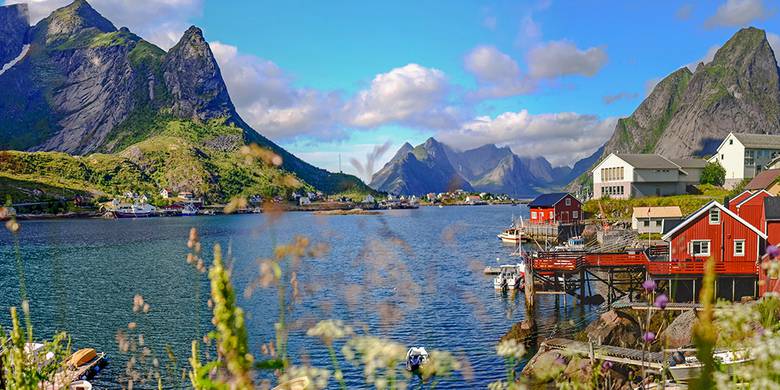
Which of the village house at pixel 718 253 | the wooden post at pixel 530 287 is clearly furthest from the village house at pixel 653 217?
the wooden post at pixel 530 287

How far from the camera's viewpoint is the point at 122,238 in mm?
126688

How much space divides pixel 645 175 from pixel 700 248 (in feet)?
248

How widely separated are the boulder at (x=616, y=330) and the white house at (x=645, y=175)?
8574 centimetres

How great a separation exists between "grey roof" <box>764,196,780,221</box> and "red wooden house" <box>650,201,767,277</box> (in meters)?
1.39

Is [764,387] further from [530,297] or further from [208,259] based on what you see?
[208,259]

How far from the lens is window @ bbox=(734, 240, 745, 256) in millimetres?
43625

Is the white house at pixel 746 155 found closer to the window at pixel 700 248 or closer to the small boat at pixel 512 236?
the small boat at pixel 512 236

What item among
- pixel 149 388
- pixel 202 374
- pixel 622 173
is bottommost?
pixel 149 388

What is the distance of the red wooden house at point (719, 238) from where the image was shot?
1695 inches

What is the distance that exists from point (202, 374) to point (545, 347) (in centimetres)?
3185

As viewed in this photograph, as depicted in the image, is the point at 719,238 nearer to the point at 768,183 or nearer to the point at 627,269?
the point at 627,269

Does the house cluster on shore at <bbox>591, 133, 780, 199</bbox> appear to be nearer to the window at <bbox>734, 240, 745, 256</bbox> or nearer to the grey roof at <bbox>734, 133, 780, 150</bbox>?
the grey roof at <bbox>734, 133, 780, 150</bbox>

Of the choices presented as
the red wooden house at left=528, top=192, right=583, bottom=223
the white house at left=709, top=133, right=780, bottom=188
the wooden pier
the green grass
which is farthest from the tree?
the wooden pier

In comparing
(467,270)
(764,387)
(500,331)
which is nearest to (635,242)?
(467,270)
